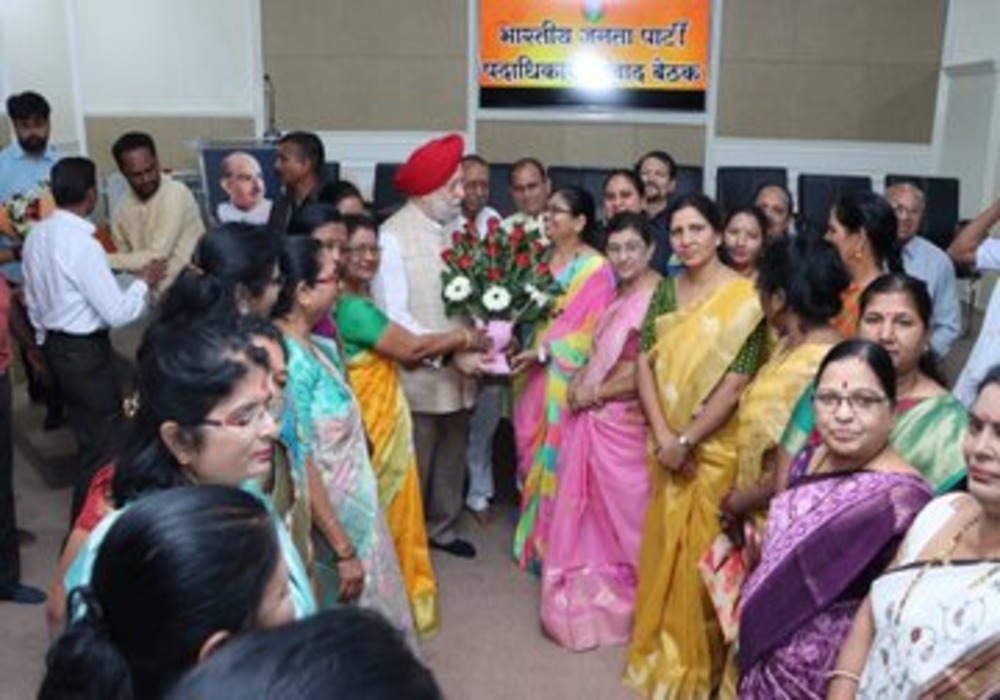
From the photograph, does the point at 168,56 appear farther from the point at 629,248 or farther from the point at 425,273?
the point at 629,248

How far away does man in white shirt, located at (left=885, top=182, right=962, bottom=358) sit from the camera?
3244mm

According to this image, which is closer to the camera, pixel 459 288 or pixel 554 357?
pixel 459 288

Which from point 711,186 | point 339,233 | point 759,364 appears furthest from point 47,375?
point 711,186

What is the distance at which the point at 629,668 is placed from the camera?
8.56 ft

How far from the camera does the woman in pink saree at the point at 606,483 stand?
2.76 m

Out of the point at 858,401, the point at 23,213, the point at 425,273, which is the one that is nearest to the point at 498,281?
the point at 425,273

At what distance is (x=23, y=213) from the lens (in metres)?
3.64

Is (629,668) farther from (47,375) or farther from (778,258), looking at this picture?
(47,375)

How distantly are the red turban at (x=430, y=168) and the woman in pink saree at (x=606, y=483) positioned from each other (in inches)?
20.8

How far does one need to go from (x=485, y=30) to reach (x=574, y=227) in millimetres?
4365

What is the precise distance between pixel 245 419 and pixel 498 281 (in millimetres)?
1543

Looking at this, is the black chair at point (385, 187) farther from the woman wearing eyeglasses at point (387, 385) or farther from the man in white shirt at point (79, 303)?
the woman wearing eyeglasses at point (387, 385)

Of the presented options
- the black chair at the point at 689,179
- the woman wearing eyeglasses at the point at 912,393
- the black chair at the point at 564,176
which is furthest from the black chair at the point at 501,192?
the woman wearing eyeglasses at the point at 912,393

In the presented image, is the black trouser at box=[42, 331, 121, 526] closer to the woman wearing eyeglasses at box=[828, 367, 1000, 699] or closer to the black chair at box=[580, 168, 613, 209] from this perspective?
the woman wearing eyeglasses at box=[828, 367, 1000, 699]
